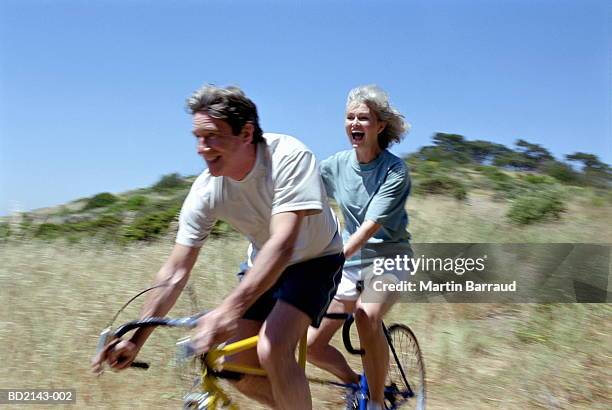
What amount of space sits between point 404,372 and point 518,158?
1609 centimetres

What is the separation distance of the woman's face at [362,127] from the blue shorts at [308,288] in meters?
1.03

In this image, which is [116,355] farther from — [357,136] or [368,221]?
[357,136]

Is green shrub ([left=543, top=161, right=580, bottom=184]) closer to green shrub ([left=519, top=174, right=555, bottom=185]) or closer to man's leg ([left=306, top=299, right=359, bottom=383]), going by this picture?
green shrub ([left=519, top=174, right=555, bottom=185])

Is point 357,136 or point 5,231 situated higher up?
point 357,136

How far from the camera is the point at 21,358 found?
215 inches

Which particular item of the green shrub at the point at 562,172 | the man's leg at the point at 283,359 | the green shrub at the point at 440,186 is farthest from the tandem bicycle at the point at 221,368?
the green shrub at the point at 562,172

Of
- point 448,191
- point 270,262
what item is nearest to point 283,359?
point 270,262

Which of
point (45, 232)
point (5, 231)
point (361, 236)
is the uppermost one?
point (361, 236)

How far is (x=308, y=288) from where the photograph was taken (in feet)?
11.2

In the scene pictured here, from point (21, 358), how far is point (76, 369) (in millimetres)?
437

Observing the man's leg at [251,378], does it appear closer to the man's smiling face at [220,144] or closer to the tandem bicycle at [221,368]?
the tandem bicycle at [221,368]

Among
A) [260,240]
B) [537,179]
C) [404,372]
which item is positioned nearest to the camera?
[260,240]

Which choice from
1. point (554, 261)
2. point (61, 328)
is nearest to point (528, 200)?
point (554, 261)

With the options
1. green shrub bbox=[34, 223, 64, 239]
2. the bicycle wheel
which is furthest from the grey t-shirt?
green shrub bbox=[34, 223, 64, 239]
